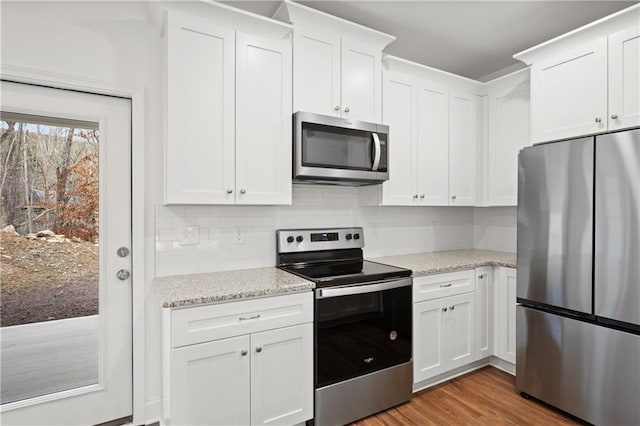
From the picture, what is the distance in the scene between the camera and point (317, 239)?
263 cm

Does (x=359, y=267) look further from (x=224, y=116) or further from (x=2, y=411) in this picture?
(x=2, y=411)

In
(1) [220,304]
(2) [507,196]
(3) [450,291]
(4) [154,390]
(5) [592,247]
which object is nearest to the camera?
(1) [220,304]

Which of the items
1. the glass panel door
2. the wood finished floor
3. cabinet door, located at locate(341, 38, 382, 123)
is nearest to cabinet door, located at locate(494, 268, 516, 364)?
the wood finished floor

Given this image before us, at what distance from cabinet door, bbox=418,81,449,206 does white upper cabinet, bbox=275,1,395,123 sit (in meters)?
0.51

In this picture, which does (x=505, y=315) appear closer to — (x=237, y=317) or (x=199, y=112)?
(x=237, y=317)

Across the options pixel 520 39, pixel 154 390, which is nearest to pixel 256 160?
pixel 154 390

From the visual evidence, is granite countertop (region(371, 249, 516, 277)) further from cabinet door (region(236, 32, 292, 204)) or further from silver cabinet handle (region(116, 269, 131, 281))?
silver cabinet handle (region(116, 269, 131, 281))

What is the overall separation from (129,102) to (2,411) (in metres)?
1.84

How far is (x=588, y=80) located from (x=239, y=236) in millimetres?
2528

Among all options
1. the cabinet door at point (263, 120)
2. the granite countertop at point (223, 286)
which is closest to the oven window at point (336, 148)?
the cabinet door at point (263, 120)

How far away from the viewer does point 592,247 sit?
203cm

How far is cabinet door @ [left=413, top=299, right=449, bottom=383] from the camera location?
2443 mm

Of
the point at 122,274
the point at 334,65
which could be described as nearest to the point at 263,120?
the point at 334,65

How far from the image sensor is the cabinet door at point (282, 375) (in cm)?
185
